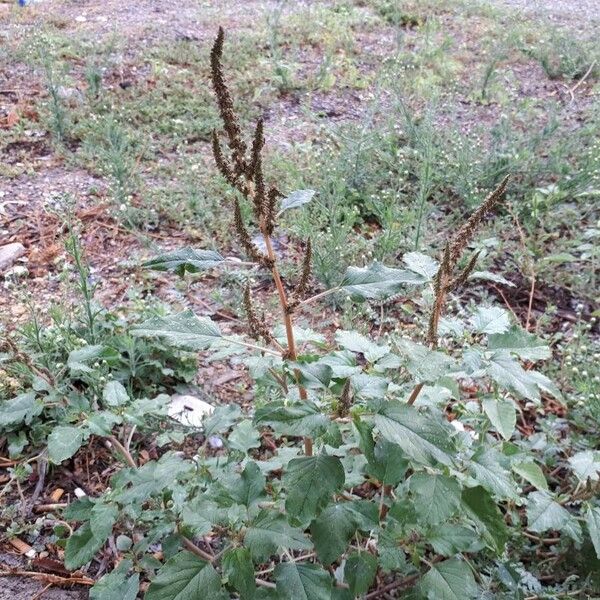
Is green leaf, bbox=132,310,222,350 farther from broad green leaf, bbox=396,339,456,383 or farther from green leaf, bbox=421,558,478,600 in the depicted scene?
green leaf, bbox=421,558,478,600

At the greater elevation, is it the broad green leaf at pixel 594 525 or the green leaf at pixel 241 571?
the green leaf at pixel 241 571

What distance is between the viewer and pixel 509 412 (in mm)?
1449

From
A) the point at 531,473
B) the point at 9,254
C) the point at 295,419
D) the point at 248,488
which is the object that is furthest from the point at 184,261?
the point at 9,254

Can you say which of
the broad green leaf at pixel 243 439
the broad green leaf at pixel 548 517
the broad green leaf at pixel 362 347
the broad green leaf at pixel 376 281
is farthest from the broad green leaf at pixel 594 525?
the broad green leaf at pixel 243 439

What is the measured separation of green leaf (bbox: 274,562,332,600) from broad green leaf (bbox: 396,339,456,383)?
49 centimetres

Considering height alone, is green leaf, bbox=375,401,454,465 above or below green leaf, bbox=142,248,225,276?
below

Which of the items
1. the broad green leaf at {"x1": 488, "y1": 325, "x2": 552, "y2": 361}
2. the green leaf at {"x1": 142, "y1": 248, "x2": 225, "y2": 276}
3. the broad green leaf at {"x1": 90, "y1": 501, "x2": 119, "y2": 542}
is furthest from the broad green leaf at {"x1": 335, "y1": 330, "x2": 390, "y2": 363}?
the broad green leaf at {"x1": 90, "y1": 501, "x2": 119, "y2": 542}

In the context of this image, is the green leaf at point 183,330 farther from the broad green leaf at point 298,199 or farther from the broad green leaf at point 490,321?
the broad green leaf at point 490,321

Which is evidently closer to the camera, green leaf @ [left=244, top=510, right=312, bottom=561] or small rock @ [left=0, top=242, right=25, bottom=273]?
green leaf @ [left=244, top=510, right=312, bottom=561]

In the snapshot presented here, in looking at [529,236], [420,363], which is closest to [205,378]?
[420,363]

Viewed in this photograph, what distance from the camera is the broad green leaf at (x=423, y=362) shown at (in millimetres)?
1169

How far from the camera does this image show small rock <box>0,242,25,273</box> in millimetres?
3160

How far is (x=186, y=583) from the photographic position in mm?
1289

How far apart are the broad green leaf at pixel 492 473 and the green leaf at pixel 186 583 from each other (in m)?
0.63
